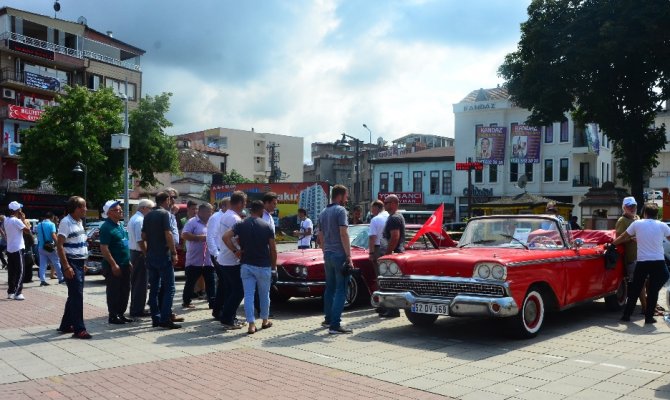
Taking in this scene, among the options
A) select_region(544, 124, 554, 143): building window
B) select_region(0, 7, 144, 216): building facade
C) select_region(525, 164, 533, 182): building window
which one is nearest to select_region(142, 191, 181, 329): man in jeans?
select_region(0, 7, 144, 216): building facade

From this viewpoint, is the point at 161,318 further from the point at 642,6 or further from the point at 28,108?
the point at 28,108

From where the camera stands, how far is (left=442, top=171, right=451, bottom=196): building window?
56.4 metres

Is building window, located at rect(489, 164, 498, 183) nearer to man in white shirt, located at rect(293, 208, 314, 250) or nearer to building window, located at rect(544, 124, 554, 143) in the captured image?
building window, located at rect(544, 124, 554, 143)

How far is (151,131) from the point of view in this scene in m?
38.3

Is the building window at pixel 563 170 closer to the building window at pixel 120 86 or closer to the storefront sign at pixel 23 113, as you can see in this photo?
the building window at pixel 120 86

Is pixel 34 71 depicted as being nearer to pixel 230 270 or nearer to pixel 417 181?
pixel 417 181

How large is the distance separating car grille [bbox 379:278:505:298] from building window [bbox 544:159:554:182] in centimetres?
4551

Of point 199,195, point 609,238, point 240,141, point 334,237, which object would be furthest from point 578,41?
point 240,141

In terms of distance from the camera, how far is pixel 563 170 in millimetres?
50438

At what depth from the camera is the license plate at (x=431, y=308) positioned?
7753 millimetres

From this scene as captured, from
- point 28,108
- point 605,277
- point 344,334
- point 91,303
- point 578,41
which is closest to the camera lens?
point 344,334

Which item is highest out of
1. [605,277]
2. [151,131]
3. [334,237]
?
[151,131]

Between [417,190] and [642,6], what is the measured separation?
30.9 meters

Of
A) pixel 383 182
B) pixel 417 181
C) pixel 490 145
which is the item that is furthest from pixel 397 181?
pixel 490 145
